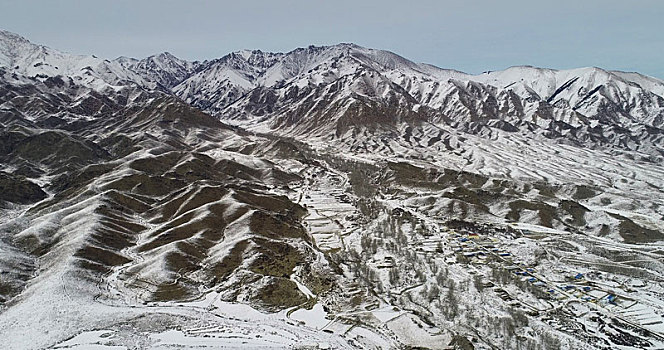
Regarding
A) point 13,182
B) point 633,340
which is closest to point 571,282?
point 633,340

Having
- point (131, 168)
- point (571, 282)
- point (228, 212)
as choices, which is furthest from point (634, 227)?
point (131, 168)

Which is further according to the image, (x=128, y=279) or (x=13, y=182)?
(x=13, y=182)

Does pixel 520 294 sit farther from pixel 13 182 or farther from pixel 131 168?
pixel 13 182

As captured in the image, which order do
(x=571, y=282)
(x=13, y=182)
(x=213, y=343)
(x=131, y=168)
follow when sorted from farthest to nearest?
(x=131, y=168) → (x=13, y=182) → (x=571, y=282) → (x=213, y=343)

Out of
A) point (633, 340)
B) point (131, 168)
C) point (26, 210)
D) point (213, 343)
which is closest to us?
point (213, 343)

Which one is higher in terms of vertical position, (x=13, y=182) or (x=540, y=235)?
(x=13, y=182)

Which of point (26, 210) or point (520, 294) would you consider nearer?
point (520, 294)

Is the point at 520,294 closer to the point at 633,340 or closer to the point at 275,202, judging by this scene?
the point at 633,340

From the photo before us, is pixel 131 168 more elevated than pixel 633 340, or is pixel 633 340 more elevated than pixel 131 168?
pixel 131 168

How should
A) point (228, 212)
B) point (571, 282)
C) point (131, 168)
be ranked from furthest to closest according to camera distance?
point (131, 168) < point (228, 212) < point (571, 282)
